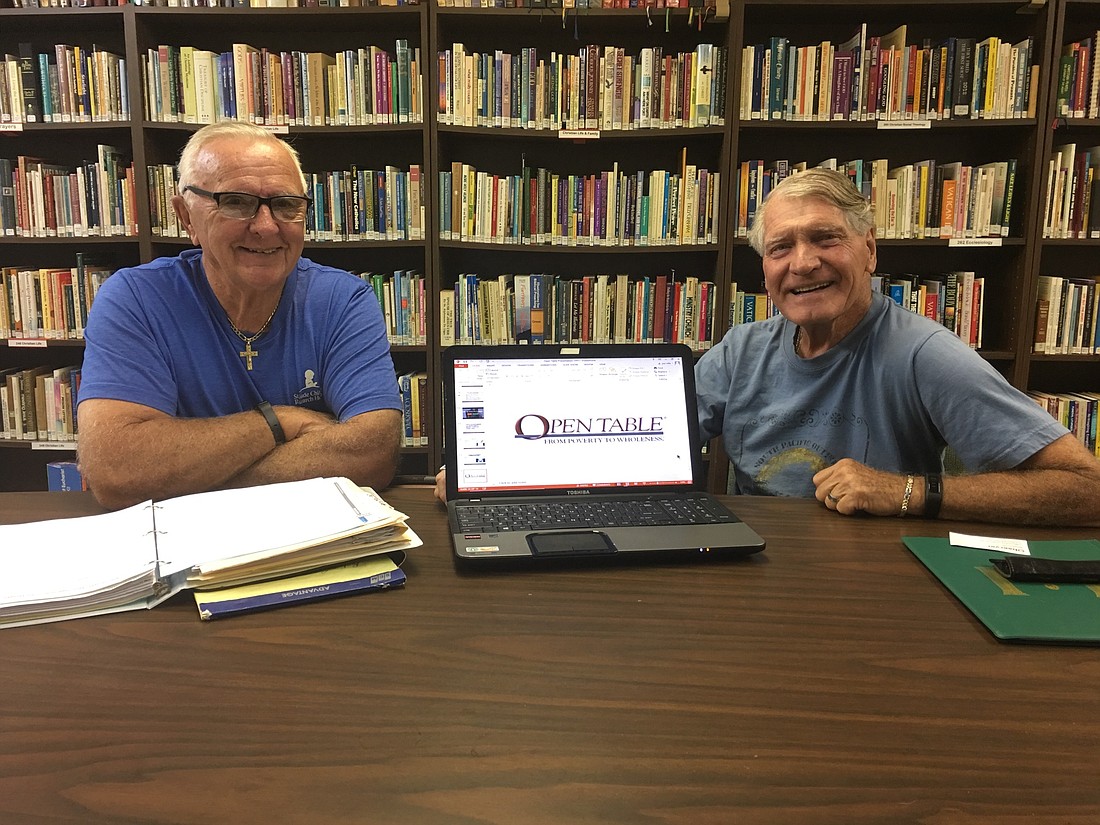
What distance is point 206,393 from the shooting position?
5.04 feet

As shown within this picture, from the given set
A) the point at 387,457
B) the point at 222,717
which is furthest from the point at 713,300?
the point at 222,717

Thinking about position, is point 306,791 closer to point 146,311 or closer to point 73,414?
point 146,311

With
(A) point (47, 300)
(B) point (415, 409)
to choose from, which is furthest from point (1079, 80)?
(A) point (47, 300)

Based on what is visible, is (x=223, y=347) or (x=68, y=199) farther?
(x=68, y=199)

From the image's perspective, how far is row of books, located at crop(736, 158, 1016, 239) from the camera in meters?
2.66

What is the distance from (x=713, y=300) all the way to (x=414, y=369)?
48.3 inches

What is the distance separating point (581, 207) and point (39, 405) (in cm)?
223

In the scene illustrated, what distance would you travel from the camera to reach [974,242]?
8.74 ft

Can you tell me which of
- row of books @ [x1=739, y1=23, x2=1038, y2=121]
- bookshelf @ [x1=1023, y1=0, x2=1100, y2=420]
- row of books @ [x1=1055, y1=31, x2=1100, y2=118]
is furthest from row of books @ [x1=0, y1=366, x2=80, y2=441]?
row of books @ [x1=1055, y1=31, x2=1100, y2=118]

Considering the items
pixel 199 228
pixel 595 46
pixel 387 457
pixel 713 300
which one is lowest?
pixel 387 457

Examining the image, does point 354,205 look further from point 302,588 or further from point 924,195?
point 302,588

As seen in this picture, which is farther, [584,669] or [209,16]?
[209,16]

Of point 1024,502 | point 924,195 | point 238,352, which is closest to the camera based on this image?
point 1024,502

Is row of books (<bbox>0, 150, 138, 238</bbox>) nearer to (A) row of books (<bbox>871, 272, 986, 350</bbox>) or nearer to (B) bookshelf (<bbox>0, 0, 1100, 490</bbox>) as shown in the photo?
(B) bookshelf (<bbox>0, 0, 1100, 490</bbox>)
